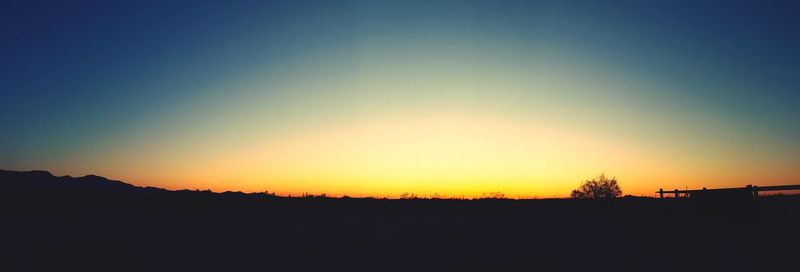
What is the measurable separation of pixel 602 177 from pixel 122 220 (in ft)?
221

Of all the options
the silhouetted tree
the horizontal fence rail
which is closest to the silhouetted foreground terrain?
the horizontal fence rail

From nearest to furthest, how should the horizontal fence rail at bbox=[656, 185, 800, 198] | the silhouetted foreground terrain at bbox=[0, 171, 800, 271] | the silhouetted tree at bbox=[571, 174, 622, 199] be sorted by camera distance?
the silhouetted foreground terrain at bbox=[0, 171, 800, 271] < the horizontal fence rail at bbox=[656, 185, 800, 198] < the silhouetted tree at bbox=[571, 174, 622, 199]

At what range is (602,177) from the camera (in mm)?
67125

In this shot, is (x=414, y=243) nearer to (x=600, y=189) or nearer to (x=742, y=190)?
(x=742, y=190)

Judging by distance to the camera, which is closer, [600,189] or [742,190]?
[742,190]

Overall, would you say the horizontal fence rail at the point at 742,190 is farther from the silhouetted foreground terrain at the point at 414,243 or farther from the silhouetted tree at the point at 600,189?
the silhouetted tree at the point at 600,189

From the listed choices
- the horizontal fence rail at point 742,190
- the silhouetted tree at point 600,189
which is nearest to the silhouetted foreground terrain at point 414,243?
the horizontal fence rail at point 742,190

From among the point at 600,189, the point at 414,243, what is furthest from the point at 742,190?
the point at 600,189

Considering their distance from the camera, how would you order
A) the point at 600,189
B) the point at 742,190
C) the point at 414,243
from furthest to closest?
1. the point at 600,189
2. the point at 742,190
3. the point at 414,243

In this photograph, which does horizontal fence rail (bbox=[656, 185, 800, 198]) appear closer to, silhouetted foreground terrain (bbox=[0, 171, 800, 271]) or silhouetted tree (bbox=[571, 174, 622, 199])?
silhouetted foreground terrain (bbox=[0, 171, 800, 271])

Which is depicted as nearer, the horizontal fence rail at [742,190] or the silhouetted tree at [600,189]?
the horizontal fence rail at [742,190]

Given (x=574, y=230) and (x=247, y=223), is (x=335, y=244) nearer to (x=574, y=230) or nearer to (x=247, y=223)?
(x=247, y=223)

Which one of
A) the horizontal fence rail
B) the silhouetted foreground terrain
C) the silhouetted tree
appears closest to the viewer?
the silhouetted foreground terrain

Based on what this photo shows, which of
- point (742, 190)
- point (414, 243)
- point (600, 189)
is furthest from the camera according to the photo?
point (600, 189)
